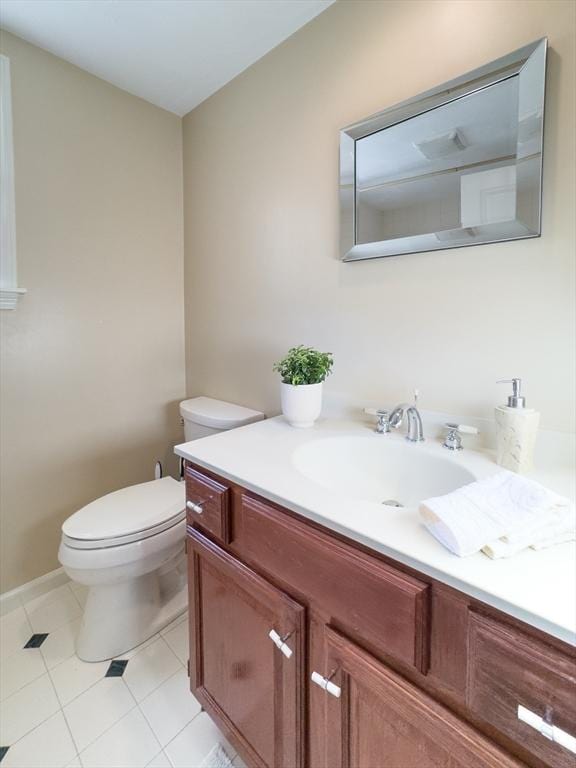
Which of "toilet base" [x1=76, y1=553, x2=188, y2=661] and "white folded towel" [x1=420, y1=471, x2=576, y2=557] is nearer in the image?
"white folded towel" [x1=420, y1=471, x2=576, y2=557]

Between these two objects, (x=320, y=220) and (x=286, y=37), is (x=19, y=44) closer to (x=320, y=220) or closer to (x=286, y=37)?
(x=286, y=37)

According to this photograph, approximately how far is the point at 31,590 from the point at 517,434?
197 cm

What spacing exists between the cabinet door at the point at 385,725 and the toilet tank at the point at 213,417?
0.92m

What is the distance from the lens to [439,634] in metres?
0.50

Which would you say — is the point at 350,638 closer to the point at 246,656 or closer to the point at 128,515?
the point at 246,656

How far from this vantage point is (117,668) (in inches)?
49.2

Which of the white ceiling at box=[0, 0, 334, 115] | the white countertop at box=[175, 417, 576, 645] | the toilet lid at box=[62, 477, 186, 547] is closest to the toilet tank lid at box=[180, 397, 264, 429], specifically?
the toilet lid at box=[62, 477, 186, 547]

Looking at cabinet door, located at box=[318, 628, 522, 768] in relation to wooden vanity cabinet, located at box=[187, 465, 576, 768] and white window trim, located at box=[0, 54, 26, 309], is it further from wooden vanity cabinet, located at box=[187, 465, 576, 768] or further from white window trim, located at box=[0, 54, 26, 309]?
white window trim, located at box=[0, 54, 26, 309]

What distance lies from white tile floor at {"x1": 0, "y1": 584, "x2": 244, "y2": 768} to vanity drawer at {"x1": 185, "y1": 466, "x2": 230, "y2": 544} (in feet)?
2.21

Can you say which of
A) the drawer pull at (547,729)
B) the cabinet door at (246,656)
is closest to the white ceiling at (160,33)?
the cabinet door at (246,656)

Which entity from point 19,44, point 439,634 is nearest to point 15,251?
point 19,44

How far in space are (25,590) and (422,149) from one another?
225 centimetres

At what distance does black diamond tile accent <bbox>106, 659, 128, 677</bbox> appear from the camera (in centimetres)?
123

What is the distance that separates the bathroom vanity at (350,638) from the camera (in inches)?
17.0
